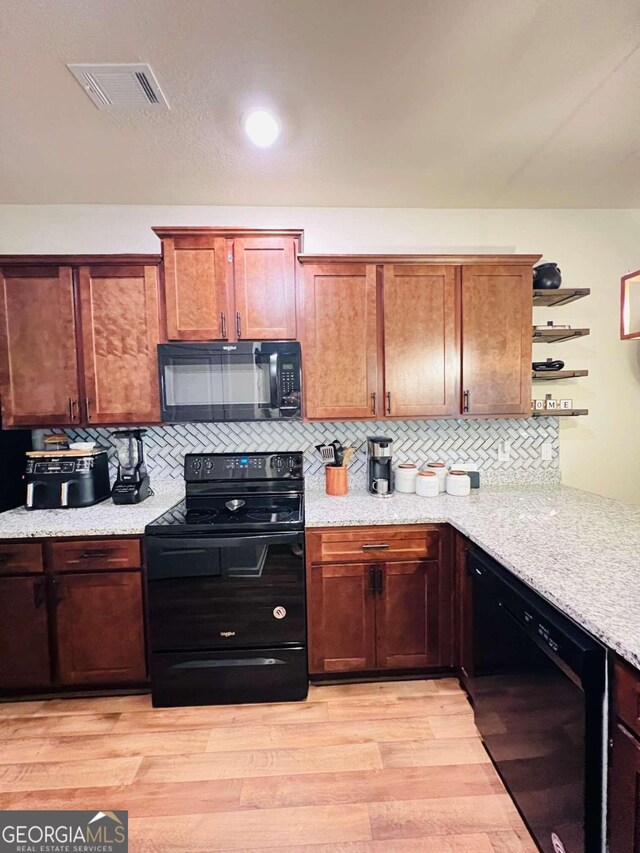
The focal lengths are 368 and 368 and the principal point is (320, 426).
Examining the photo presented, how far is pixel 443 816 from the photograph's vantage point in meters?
1.36

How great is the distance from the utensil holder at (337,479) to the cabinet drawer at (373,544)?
0.46 metres

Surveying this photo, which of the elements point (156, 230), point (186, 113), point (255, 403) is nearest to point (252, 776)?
point (255, 403)

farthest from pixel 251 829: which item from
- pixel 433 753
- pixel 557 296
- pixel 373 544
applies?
pixel 557 296

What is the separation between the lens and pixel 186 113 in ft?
5.43

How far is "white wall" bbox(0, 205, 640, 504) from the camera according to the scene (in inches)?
96.9

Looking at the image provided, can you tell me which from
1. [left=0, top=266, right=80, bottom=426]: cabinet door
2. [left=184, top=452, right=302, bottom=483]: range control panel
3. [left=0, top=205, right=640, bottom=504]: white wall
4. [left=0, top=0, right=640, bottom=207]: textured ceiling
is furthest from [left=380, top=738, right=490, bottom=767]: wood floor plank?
[left=0, top=0, right=640, bottom=207]: textured ceiling

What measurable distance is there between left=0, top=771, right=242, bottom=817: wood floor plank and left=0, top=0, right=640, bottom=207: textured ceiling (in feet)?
9.33

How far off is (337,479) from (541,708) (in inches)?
56.7

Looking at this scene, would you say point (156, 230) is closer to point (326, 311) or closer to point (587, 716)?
point (326, 311)

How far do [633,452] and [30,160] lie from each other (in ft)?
13.7

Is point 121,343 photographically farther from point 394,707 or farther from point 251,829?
point 394,707

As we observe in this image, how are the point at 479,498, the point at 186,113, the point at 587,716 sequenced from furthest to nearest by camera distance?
the point at 479,498 < the point at 186,113 < the point at 587,716

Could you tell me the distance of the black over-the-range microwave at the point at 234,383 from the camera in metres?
2.09

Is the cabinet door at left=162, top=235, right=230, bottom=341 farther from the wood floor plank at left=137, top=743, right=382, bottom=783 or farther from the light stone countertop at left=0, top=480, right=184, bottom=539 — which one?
the wood floor plank at left=137, top=743, right=382, bottom=783
